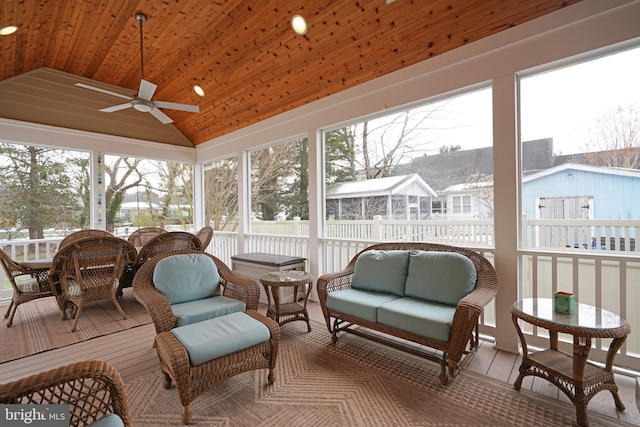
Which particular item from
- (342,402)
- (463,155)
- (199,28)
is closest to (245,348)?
(342,402)

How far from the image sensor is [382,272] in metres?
3.14

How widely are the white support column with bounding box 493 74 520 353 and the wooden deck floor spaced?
307 millimetres

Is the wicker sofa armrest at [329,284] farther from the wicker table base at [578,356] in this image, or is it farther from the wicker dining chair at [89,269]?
the wicker dining chair at [89,269]

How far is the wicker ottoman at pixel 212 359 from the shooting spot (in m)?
1.90

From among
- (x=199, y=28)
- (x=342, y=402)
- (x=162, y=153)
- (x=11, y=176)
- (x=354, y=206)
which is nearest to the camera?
(x=342, y=402)

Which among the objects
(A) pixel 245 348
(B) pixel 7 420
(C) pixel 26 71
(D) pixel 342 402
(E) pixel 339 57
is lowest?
(D) pixel 342 402

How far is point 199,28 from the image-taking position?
4.05 meters

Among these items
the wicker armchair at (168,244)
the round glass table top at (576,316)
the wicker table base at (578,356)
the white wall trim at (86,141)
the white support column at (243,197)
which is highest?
the white wall trim at (86,141)

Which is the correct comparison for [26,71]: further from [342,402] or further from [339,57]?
[342,402]

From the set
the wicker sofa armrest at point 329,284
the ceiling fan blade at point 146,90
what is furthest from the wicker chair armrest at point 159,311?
the ceiling fan blade at point 146,90

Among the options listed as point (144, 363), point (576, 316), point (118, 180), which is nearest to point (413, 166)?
point (576, 316)

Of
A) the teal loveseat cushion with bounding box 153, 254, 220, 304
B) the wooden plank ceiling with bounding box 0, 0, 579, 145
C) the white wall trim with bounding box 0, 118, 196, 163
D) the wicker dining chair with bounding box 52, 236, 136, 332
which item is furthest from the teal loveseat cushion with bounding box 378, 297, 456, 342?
the white wall trim with bounding box 0, 118, 196, 163

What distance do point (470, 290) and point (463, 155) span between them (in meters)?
1.68

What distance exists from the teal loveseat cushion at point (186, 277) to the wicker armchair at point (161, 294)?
0.25ft
